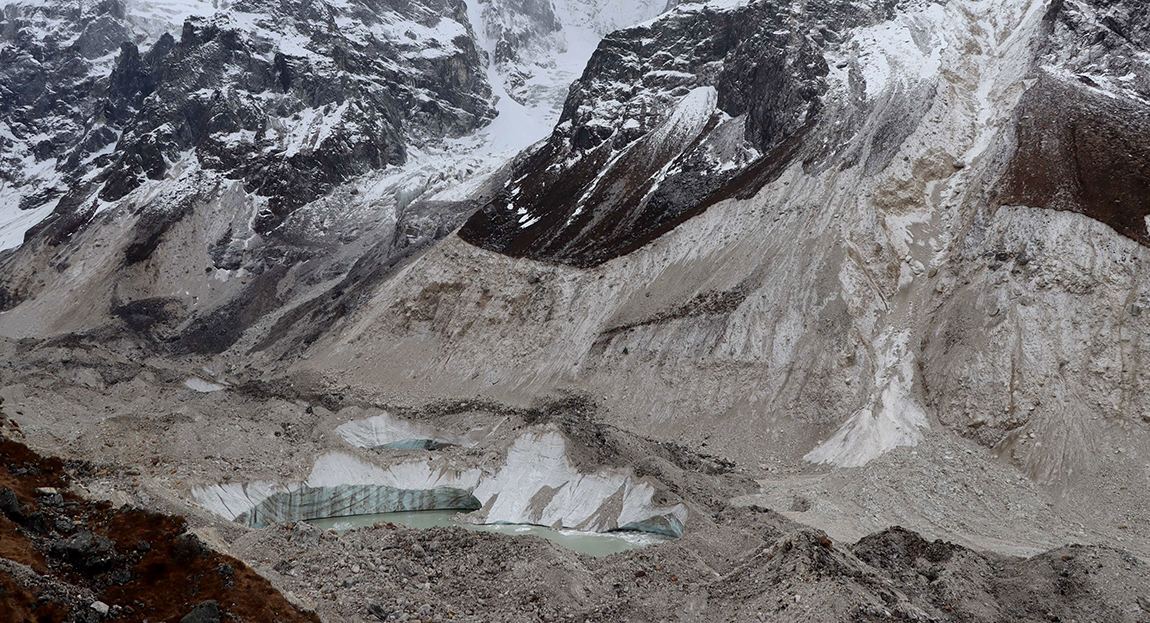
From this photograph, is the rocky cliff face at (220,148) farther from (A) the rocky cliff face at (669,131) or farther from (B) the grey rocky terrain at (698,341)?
(A) the rocky cliff face at (669,131)

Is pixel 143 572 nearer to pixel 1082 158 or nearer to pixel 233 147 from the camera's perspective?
pixel 1082 158

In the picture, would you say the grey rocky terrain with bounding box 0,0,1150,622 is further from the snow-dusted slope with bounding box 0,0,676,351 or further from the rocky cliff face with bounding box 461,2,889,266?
the snow-dusted slope with bounding box 0,0,676,351

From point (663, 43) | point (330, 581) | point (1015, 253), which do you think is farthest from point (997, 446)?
point (663, 43)

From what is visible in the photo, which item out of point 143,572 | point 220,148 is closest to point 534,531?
point 143,572

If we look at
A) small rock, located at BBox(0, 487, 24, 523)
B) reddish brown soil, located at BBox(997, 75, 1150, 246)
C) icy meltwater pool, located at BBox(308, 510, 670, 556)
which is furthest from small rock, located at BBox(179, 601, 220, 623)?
reddish brown soil, located at BBox(997, 75, 1150, 246)

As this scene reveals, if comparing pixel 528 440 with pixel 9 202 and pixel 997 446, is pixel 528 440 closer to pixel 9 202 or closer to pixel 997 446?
pixel 997 446

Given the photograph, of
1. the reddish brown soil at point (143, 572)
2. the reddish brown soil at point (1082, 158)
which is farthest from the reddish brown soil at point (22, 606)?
the reddish brown soil at point (1082, 158)
